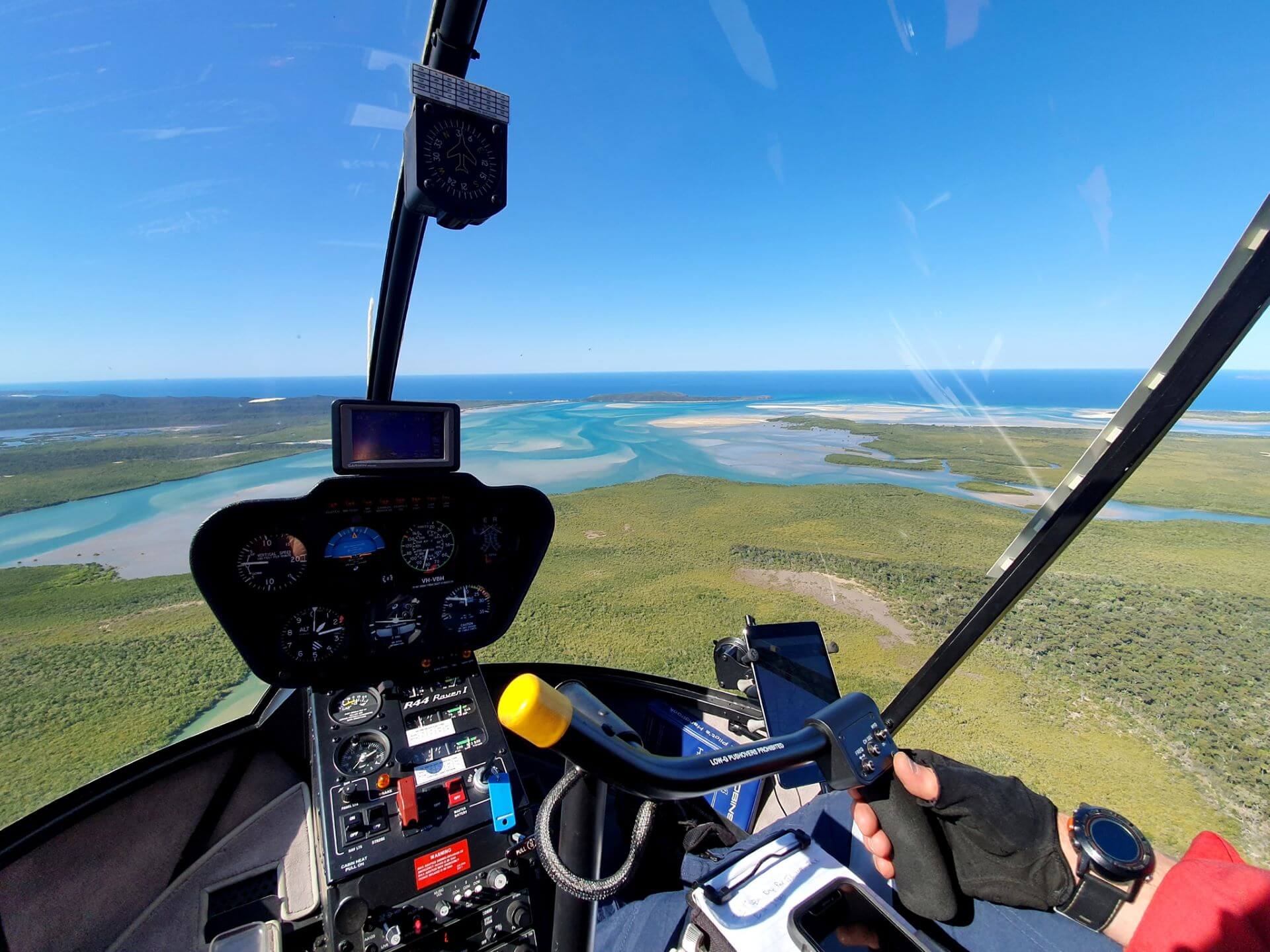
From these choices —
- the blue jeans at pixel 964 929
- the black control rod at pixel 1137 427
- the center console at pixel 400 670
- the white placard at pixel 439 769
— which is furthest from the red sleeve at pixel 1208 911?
the white placard at pixel 439 769

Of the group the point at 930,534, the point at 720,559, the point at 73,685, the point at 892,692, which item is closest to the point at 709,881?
the point at 892,692

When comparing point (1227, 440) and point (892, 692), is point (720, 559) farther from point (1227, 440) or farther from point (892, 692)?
point (1227, 440)

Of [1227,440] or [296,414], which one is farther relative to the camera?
Answer: [296,414]

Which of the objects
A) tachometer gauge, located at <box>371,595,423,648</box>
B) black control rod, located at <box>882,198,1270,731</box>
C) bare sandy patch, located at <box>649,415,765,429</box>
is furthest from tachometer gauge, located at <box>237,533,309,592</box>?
bare sandy patch, located at <box>649,415,765,429</box>

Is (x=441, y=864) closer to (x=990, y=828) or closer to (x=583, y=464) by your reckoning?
(x=990, y=828)

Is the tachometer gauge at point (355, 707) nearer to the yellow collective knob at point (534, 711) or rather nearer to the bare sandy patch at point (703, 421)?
the yellow collective knob at point (534, 711)
